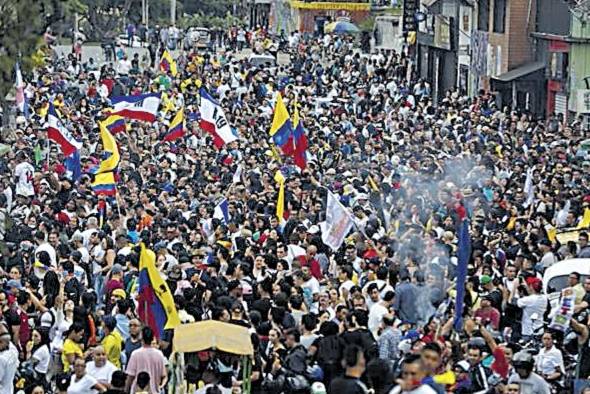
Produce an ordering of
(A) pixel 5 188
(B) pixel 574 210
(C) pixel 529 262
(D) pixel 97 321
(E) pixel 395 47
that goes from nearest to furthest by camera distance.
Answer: (D) pixel 97 321 → (C) pixel 529 262 → (B) pixel 574 210 → (A) pixel 5 188 → (E) pixel 395 47

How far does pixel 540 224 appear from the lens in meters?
19.2

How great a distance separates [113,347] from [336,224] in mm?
4792

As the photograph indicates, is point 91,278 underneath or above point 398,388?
underneath

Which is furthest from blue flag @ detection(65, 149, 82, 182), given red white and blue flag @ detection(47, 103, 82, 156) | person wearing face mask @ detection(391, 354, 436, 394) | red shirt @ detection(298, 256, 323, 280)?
person wearing face mask @ detection(391, 354, 436, 394)

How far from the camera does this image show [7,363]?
41.1 ft

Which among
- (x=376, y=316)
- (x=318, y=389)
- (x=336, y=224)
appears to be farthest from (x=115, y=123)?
(x=318, y=389)

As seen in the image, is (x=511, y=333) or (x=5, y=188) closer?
(x=511, y=333)

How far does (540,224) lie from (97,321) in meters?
6.74

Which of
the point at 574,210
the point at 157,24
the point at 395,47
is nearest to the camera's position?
the point at 574,210

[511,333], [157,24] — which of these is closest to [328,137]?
[511,333]

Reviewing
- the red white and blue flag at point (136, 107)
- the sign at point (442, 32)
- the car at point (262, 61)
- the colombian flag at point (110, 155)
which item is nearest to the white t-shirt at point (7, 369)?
the colombian flag at point (110, 155)

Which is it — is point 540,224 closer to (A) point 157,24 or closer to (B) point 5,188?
(B) point 5,188

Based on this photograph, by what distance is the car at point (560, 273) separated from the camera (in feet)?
51.5

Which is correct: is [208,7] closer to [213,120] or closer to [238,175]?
[213,120]
